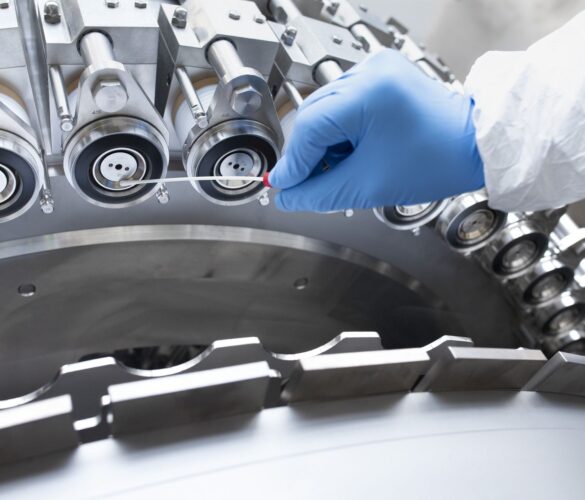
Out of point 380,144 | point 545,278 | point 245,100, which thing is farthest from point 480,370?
point 545,278

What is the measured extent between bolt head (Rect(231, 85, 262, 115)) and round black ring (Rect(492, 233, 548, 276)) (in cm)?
55

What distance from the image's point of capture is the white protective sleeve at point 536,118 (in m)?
0.78

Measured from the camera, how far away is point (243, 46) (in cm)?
82

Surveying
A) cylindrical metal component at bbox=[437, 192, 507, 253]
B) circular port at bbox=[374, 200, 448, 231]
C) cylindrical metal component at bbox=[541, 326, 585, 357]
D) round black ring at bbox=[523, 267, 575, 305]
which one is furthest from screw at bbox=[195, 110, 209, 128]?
cylindrical metal component at bbox=[541, 326, 585, 357]

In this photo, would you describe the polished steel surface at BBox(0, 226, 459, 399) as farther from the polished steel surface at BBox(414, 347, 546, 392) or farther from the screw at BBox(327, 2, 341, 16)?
the screw at BBox(327, 2, 341, 16)

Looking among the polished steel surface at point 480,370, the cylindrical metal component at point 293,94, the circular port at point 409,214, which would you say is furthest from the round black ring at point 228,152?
the polished steel surface at point 480,370

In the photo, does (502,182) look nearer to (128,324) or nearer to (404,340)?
(404,340)

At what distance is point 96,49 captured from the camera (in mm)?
712

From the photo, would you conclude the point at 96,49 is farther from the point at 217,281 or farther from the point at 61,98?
the point at 217,281

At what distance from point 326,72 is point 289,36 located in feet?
0.25

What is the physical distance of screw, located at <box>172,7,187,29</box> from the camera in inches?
31.5

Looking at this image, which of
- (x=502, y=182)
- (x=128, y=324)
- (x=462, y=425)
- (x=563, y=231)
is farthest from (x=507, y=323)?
(x=128, y=324)

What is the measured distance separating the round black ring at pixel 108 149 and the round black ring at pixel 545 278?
73 cm

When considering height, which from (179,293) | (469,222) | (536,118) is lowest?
(179,293)
